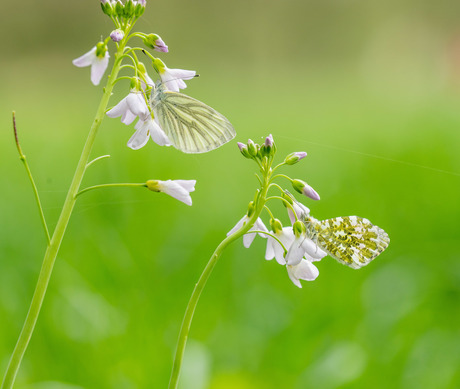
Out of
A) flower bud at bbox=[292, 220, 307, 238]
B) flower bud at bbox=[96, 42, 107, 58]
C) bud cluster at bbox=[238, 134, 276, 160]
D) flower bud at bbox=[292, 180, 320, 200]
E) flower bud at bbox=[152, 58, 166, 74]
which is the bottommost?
flower bud at bbox=[292, 220, 307, 238]

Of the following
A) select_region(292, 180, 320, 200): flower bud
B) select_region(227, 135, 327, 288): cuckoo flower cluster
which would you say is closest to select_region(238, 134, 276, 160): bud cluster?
select_region(227, 135, 327, 288): cuckoo flower cluster

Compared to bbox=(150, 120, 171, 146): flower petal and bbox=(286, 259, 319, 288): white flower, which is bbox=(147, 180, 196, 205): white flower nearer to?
bbox=(150, 120, 171, 146): flower petal

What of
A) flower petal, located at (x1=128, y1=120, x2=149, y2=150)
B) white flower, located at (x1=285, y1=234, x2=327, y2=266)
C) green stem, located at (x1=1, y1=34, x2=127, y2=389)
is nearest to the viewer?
green stem, located at (x1=1, y1=34, x2=127, y2=389)

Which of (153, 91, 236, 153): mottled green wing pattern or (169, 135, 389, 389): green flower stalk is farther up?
(153, 91, 236, 153): mottled green wing pattern

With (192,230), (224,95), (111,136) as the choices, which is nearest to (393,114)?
(224,95)

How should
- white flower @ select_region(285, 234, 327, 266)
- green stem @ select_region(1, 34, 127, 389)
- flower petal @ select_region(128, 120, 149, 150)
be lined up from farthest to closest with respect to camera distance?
flower petal @ select_region(128, 120, 149, 150), white flower @ select_region(285, 234, 327, 266), green stem @ select_region(1, 34, 127, 389)

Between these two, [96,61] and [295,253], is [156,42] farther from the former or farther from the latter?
[295,253]
